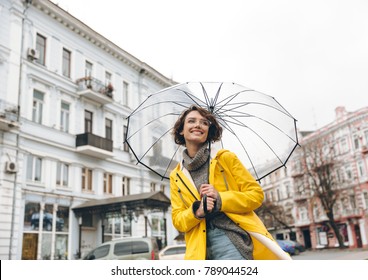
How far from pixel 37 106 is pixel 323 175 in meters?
10.2

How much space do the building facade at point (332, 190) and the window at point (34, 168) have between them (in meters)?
6.25

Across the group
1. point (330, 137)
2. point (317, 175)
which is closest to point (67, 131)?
point (330, 137)

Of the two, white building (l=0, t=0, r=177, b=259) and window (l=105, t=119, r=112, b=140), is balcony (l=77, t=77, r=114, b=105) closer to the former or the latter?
white building (l=0, t=0, r=177, b=259)

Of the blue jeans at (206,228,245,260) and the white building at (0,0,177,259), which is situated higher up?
the white building at (0,0,177,259)

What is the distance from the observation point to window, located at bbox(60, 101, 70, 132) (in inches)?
362

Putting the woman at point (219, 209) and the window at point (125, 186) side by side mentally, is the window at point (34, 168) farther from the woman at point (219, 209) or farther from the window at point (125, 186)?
the woman at point (219, 209)

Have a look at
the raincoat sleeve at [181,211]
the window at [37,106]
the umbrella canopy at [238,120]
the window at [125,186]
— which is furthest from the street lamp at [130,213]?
the raincoat sleeve at [181,211]

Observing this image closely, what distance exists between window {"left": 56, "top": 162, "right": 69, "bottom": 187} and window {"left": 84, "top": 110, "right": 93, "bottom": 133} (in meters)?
1.21

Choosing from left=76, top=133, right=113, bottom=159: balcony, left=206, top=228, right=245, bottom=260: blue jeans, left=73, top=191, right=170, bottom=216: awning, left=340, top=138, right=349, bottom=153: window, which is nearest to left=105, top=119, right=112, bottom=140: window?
left=76, top=133, right=113, bottom=159: balcony

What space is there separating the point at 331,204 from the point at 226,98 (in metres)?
14.3

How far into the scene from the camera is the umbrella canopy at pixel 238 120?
1.75 m

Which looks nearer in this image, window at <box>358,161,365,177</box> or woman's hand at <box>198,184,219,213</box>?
woman's hand at <box>198,184,219,213</box>

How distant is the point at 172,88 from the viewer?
179 centimetres
